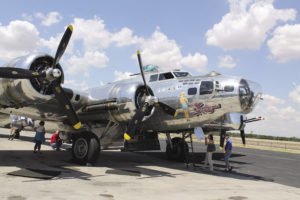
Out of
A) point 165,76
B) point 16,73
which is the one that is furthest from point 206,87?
point 16,73

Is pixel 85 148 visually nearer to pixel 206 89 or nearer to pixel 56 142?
pixel 206 89

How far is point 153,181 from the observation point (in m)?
11.5

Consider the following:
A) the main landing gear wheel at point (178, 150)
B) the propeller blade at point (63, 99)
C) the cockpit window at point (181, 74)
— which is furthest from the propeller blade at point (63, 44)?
the main landing gear wheel at point (178, 150)

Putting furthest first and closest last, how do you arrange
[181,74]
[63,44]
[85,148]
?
[181,74] → [85,148] → [63,44]

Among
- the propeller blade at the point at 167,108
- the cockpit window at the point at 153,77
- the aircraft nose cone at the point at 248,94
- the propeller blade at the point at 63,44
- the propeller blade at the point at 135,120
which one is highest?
the propeller blade at the point at 63,44

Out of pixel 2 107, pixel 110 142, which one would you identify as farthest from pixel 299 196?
pixel 2 107

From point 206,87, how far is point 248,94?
1606 mm

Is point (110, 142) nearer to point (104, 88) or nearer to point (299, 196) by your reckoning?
point (104, 88)

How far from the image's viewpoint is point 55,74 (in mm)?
12078

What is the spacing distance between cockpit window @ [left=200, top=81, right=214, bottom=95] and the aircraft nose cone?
111cm

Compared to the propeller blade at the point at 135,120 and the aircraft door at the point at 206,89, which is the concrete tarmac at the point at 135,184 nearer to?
the propeller blade at the point at 135,120

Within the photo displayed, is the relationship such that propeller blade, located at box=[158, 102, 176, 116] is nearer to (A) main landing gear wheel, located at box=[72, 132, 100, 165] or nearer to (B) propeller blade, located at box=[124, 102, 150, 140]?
(B) propeller blade, located at box=[124, 102, 150, 140]

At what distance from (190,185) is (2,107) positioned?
7770mm

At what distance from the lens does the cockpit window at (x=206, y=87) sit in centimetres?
1355
